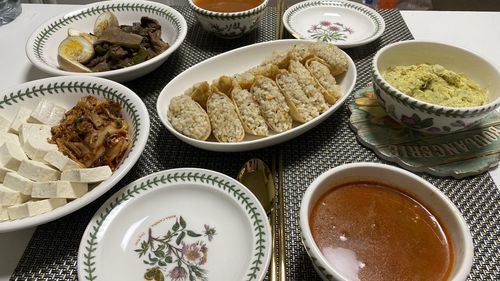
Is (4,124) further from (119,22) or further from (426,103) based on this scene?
(426,103)

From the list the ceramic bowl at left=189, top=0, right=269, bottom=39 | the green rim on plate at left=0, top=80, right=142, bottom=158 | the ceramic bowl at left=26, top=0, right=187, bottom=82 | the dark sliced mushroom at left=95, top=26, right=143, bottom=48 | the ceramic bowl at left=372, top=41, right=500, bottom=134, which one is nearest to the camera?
the ceramic bowl at left=372, top=41, right=500, bottom=134

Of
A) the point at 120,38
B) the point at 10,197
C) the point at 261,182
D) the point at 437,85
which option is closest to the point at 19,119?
the point at 10,197

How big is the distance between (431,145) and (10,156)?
1304 millimetres

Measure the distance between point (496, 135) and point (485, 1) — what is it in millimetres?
3561

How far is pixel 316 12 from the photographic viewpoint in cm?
204

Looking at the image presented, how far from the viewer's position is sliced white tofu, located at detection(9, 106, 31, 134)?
3.84 feet

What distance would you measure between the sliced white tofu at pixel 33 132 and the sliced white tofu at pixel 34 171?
11 centimetres

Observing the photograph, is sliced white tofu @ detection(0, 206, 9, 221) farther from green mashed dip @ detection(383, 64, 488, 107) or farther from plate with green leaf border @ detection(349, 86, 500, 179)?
green mashed dip @ detection(383, 64, 488, 107)

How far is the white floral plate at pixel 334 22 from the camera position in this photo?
1840 mm

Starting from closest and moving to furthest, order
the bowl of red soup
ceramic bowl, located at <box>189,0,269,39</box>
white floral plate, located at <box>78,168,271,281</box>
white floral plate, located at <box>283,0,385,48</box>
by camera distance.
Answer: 1. the bowl of red soup
2. white floral plate, located at <box>78,168,271,281</box>
3. ceramic bowl, located at <box>189,0,269,39</box>
4. white floral plate, located at <box>283,0,385,48</box>

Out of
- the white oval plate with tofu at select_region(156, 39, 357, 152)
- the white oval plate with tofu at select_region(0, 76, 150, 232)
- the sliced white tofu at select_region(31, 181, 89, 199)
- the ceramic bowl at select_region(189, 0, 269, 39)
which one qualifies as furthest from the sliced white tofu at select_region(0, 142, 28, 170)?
the ceramic bowl at select_region(189, 0, 269, 39)

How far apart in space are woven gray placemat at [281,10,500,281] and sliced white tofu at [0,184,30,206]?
73cm

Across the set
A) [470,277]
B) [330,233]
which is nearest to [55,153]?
[330,233]

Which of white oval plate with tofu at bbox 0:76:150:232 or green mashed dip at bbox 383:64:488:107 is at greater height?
green mashed dip at bbox 383:64:488:107
